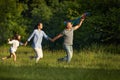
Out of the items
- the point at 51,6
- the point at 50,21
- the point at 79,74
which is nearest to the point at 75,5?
the point at 50,21

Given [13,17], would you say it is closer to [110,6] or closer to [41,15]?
[41,15]

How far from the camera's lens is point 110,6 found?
3131cm

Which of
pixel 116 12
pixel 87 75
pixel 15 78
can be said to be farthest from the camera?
pixel 116 12

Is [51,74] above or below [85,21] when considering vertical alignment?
above

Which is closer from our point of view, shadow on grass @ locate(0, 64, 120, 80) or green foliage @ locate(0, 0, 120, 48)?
shadow on grass @ locate(0, 64, 120, 80)

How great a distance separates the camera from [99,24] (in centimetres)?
3106

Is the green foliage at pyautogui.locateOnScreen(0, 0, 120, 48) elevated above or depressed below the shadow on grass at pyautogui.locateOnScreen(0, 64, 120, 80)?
below

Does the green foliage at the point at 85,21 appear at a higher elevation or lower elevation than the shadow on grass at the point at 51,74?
lower

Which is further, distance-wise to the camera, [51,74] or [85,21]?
[85,21]

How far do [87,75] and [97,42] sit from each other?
20026 millimetres

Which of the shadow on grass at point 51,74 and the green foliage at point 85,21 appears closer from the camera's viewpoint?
the shadow on grass at point 51,74

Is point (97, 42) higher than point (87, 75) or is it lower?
lower

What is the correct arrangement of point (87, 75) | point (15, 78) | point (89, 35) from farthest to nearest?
point (89, 35) → point (87, 75) → point (15, 78)

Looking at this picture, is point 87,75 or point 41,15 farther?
point 41,15
